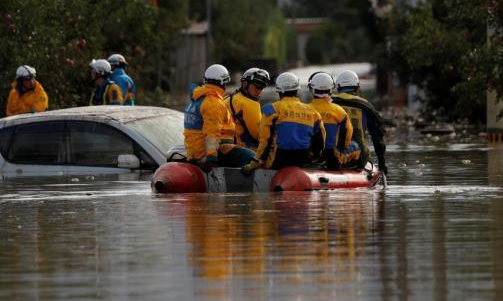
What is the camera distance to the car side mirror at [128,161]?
22531mm

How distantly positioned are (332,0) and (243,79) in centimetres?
17803

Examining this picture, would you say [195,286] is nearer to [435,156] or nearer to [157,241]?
[157,241]

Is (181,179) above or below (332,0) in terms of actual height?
below

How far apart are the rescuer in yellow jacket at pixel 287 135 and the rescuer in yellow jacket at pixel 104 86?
7500mm

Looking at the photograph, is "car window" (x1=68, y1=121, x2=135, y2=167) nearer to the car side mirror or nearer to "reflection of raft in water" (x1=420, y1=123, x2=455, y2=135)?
the car side mirror

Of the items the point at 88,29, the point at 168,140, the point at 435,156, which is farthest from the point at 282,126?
the point at 88,29

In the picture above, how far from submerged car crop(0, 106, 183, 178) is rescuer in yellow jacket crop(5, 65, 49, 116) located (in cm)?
352

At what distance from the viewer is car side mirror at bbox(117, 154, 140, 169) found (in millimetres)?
22531

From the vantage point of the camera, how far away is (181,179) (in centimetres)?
1992

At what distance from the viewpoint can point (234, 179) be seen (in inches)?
784

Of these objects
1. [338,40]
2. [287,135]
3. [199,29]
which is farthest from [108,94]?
[338,40]

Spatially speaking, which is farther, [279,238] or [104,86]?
[104,86]

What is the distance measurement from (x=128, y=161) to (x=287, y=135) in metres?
3.73

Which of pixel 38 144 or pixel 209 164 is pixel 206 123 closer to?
pixel 209 164
